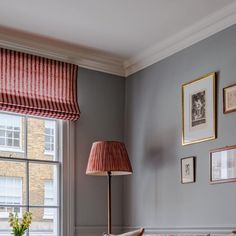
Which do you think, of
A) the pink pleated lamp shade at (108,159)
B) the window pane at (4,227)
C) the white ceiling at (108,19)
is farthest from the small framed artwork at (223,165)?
the window pane at (4,227)

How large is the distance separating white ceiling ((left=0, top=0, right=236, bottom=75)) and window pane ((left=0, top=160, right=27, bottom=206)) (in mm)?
1278

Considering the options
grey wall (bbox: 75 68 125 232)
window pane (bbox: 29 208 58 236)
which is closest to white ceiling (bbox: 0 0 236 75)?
grey wall (bbox: 75 68 125 232)

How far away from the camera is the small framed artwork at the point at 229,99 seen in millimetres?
3828

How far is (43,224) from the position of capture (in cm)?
457

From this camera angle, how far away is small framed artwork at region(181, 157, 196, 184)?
4.14m

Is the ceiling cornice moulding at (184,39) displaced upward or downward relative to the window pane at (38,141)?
upward

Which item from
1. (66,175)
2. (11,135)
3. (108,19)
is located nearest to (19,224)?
(66,175)

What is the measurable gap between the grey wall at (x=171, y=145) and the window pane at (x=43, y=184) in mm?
801

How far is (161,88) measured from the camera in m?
4.71

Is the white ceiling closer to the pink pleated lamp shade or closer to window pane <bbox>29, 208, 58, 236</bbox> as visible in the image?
the pink pleated lamp shade

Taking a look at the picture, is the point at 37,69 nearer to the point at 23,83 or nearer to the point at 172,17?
the point at 23,83

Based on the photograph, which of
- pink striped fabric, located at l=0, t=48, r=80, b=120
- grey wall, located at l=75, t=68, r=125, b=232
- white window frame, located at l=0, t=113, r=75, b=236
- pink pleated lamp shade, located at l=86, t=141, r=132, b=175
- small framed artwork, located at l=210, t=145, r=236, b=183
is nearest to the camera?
small framed artwork, located at l=210, t=145, r=236, b=183

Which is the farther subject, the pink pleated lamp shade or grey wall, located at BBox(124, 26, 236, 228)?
the pink pleated lamp shade

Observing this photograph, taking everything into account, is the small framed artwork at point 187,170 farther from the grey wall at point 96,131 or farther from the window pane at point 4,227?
the window pane at point 4,227
